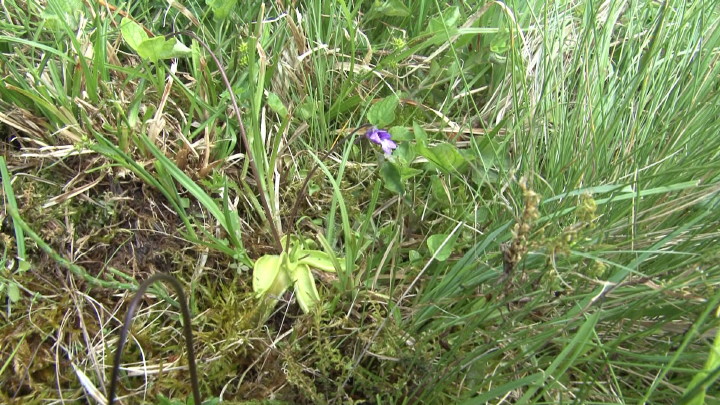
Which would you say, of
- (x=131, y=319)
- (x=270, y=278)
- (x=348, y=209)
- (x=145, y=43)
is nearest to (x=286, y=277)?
(x=270, y=278)

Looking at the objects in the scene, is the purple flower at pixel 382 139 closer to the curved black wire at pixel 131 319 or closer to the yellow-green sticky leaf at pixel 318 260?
the yellow-green sticky leaf at pixel 318 260

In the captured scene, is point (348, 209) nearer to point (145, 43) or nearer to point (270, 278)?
point (270, 278)

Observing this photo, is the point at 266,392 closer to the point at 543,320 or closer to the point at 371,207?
the point at 371,207

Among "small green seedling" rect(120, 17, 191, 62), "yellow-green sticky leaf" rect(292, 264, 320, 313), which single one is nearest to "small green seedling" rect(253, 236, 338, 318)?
"yellow-green sticky leaf" rect(292, 264, 320, 313)

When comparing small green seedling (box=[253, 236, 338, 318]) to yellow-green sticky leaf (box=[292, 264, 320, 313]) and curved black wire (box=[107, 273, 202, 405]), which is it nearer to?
yellow-green sticky leaf (box=[292, 264, 320, 313])

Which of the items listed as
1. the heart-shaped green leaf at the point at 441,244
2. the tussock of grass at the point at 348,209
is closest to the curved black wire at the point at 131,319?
the tussock of grass at the point at 348,209

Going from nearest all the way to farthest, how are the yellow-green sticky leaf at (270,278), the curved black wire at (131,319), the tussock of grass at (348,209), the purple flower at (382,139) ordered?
the curved black wire at (131,319)
the tussock of grass at (348,209)
the yellow-green sticky leaf at (270,278)
the purple flower at (382,139)
